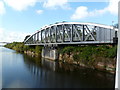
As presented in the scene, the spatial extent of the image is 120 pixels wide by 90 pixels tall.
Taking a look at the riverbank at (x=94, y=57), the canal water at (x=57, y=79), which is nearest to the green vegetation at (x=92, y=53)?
the riverbank at (x=94, y=57)

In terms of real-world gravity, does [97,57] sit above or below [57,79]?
above

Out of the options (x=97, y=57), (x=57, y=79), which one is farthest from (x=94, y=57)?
(x=57, y=79)

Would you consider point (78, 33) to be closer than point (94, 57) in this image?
No

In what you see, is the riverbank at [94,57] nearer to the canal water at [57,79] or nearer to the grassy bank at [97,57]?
the grassy bank at [97,57]

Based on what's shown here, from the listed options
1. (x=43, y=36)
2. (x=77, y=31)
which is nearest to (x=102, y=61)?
(x=77, y=31)

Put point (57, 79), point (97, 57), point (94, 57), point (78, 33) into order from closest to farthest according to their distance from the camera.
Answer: point (57, 79)
point (97, 57)
point (94, 57)
point (78, 33)

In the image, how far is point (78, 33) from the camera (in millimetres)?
17641

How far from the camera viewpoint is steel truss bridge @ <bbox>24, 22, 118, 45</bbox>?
13250 mm

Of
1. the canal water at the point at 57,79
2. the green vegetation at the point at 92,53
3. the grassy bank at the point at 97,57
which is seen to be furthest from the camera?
the green vegetation at the point at 92,53

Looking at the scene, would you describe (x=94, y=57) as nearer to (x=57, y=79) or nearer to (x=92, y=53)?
(x=92, y=53)

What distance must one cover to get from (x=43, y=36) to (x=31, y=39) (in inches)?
318

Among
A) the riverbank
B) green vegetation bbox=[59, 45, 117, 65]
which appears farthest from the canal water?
green vegetation bbox=[59, 45, 117, 65]

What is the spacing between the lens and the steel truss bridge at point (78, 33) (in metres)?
13.2

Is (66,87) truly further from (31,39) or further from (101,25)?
(31,39)
